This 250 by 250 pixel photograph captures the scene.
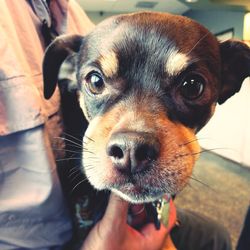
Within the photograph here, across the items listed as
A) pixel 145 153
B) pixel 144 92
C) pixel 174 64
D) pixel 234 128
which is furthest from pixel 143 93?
pixel 234 128

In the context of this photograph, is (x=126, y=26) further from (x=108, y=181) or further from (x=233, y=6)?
(x=233, y=6)

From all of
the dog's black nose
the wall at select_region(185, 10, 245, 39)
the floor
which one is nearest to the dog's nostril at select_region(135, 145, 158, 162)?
the dog's black nose

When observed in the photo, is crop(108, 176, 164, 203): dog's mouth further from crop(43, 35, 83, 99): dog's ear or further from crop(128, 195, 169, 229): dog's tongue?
crop(43, 35, 83, 99): dog's ear

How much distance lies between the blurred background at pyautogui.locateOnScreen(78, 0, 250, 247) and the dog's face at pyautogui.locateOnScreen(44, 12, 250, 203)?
1.55 ft

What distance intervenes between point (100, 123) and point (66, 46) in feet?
1.25

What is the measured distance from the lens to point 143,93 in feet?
3.17

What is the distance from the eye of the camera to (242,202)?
308 centimetres

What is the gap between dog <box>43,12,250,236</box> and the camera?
0.83m

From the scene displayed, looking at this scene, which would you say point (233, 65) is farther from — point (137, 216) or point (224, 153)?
point (224, 153)

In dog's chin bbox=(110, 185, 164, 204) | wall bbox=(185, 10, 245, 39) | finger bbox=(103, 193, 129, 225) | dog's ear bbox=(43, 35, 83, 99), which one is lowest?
wall bbox=(185, 10, 245, 39)

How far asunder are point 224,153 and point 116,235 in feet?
11.7

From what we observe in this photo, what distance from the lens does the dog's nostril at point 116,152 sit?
800 millimetres

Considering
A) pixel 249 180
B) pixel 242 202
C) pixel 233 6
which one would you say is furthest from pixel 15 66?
pixel 233 6

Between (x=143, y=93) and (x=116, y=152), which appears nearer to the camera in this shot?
(x=116, y=152)
